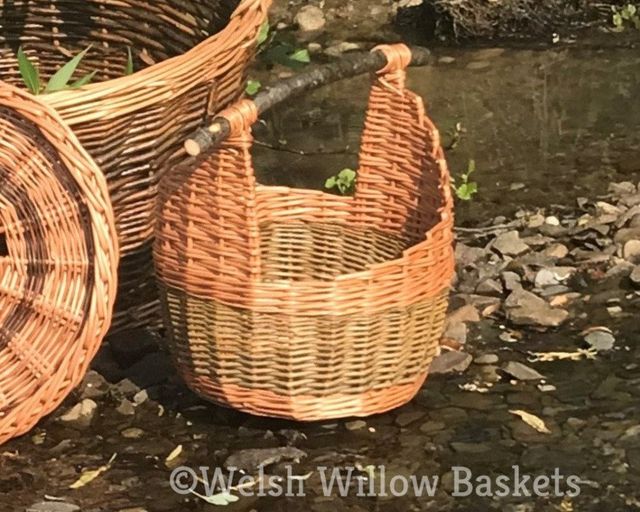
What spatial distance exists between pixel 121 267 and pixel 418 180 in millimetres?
630

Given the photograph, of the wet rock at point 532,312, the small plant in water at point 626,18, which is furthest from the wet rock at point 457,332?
the small plant in water at point 626,18

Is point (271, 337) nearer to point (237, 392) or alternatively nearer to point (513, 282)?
point (237, 392)

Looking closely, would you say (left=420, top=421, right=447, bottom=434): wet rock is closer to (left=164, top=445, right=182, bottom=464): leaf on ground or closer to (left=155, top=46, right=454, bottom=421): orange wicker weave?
(left=155, top=46, right=454, bottom=421): orange wicker weave

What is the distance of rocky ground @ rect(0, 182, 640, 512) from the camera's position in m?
2.14

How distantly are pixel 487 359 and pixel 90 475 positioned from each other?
83cm

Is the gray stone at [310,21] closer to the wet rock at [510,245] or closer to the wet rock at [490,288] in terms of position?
the wet rock at [510,245]

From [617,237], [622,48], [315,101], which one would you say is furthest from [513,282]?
[622,48]

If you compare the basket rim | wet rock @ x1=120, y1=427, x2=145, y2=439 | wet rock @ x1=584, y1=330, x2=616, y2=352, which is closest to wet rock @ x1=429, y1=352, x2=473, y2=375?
wet rock @ x1=584, y1=330, x2=616, y2=352

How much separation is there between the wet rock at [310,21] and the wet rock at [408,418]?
8.62ft

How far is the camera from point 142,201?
2498 mm

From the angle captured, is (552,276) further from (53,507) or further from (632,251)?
(53,507)

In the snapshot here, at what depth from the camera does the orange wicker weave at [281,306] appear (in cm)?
212

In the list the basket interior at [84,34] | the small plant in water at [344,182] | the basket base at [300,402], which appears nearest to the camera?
the basket base at [300,402]

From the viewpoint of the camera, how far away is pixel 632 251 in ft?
9.47
